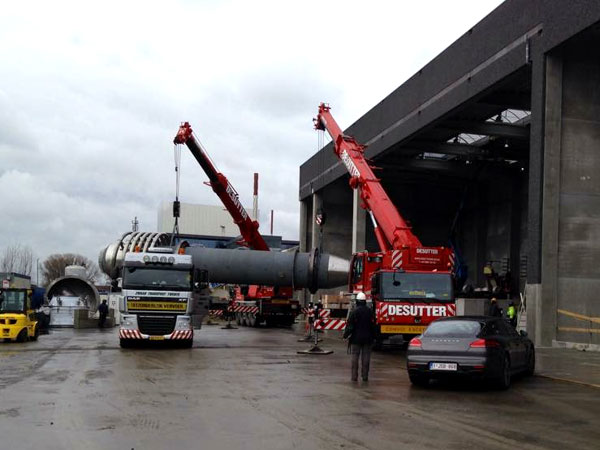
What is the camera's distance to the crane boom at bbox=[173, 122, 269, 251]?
1353 inches

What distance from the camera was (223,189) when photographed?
37.6 meters

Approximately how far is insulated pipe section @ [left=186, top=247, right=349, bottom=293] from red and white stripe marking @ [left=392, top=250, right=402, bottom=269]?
351 inches

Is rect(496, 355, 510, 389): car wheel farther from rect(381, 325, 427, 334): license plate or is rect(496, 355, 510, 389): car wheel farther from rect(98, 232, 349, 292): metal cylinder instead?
rect(98, 232, 349, 292): metal cylinder

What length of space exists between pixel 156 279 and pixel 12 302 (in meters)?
6.71

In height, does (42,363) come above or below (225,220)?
below

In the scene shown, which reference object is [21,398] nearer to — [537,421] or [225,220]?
[537,421]

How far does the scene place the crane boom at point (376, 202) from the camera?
24847mm

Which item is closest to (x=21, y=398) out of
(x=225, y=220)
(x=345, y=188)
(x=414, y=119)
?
(x=414, y=119)

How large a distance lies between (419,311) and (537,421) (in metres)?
11.8

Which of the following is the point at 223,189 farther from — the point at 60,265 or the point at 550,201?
the point at 60,265

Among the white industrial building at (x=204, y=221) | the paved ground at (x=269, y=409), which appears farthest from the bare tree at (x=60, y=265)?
the paved ground at (x=269, y=409)

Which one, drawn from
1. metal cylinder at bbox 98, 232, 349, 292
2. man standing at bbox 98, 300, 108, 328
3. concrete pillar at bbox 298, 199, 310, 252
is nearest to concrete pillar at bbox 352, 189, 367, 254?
metal cylinder at bbox 98, 232, 349, 292

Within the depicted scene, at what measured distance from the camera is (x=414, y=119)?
36.5m

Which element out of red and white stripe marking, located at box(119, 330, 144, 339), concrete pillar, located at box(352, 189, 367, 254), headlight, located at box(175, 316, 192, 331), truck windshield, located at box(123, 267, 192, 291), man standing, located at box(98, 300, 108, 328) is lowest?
man standing, located at box(98, 300, 108, 328)
